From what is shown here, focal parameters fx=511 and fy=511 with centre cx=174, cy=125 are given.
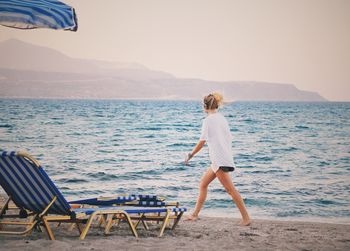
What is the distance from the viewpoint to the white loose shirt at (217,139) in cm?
681

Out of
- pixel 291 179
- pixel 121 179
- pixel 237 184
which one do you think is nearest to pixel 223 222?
pixel 237 184

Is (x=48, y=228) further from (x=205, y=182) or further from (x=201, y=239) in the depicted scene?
(x=205, y=182)

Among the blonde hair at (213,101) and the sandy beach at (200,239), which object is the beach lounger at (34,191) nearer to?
the sandy beach at (200,239)

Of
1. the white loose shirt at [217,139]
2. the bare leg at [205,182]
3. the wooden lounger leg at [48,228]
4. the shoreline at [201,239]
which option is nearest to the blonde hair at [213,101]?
the white loose shirt at [217,139]

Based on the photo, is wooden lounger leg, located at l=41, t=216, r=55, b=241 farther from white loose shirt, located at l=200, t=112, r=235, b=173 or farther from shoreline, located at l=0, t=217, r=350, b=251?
white loose shirt, located at l=200, t=112, r=235, b=173

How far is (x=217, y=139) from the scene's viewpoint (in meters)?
6.82

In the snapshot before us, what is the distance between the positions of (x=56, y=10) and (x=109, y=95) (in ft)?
639

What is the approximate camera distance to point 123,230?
6859 millimetres

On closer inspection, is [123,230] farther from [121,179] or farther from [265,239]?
[121,179]

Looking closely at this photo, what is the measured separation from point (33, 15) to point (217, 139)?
283 centimetres

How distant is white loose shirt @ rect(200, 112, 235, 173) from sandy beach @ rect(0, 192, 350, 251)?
95cm

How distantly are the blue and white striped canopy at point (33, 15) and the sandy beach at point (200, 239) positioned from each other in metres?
2.39

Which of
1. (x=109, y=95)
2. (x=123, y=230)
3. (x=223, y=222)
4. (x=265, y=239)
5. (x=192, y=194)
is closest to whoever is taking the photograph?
(x=265, y=239)

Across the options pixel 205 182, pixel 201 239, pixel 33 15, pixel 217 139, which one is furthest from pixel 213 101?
pixel 33 15
